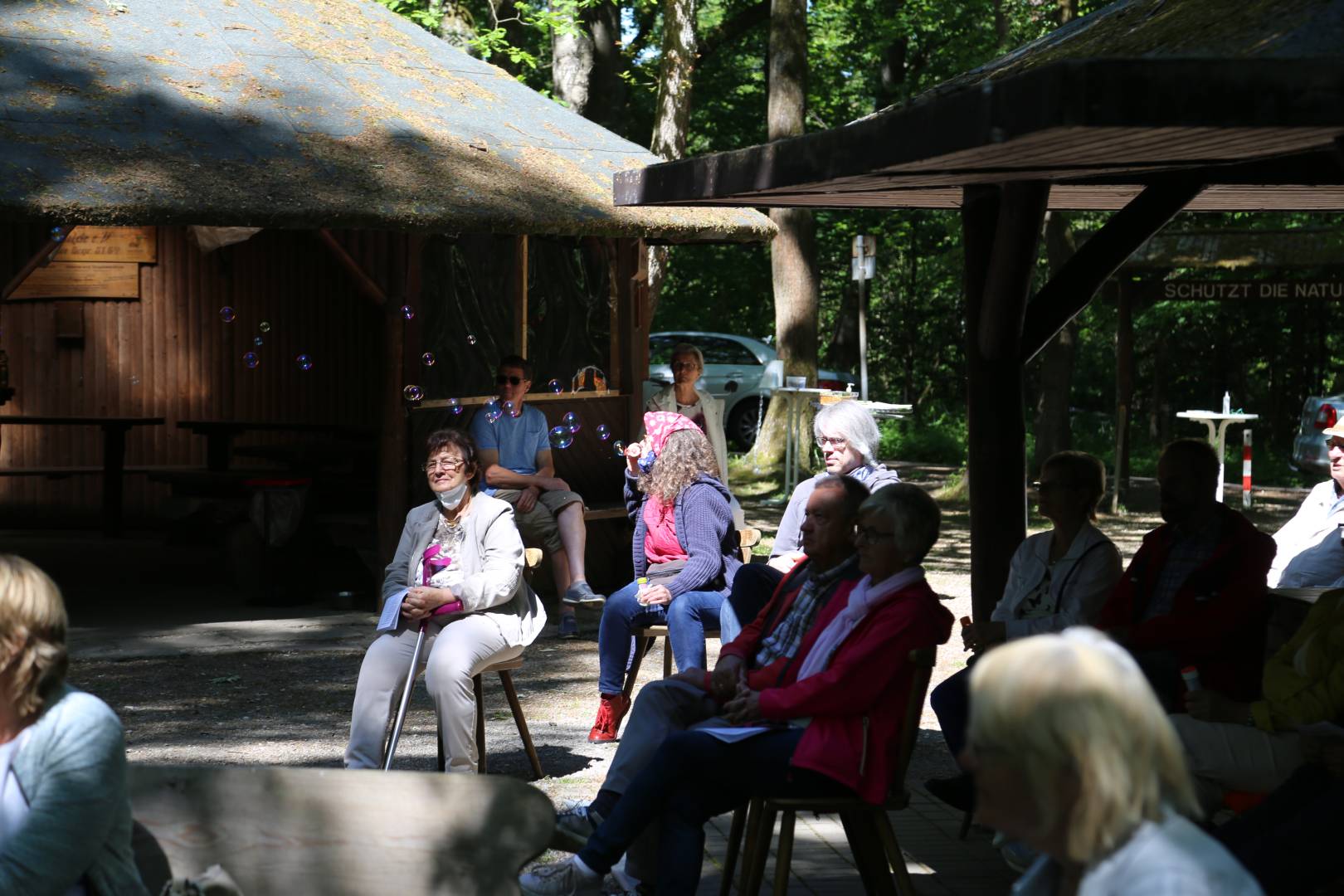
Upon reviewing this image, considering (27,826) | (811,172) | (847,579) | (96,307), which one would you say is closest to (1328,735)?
(847,579)

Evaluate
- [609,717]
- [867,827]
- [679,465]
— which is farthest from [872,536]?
[609,717]

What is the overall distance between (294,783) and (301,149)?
735 centimetres

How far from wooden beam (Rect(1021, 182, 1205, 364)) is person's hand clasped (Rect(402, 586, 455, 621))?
230 centimetres

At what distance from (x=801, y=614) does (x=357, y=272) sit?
6287mm

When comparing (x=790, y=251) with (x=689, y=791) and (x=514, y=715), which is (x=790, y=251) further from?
(x=689, y=791)

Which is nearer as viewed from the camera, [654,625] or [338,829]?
[338,829]

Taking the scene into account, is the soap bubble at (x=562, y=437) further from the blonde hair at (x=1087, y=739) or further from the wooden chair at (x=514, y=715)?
the blonde hair at (x=1087, y=739)

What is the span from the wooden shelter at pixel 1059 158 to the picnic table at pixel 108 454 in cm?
802

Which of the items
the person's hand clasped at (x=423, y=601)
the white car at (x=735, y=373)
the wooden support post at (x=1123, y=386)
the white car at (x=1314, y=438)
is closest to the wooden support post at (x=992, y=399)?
the person's hand clasped at (x=423, y=601)

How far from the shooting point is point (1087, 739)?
2.11 m

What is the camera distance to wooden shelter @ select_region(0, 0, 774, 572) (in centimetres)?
955

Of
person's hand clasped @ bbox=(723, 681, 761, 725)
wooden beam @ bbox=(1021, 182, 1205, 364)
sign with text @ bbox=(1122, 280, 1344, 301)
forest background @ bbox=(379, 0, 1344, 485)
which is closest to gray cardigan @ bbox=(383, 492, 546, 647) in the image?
person's hand clasped @ bbox=(723, 681, 761, 725)

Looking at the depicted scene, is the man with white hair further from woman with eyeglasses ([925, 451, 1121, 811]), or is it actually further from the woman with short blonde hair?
the woman with short blonde hair

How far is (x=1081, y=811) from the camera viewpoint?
2.14 metres
